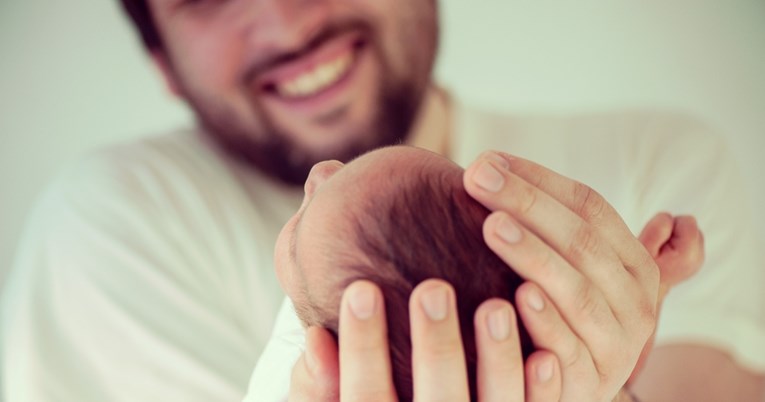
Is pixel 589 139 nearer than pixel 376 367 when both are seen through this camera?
No

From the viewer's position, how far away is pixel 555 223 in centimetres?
43

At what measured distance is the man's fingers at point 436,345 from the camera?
Result: 1.18 feet

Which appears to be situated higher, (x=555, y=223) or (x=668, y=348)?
(x=555, y=223)

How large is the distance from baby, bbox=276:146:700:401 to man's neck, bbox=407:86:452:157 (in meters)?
0.64

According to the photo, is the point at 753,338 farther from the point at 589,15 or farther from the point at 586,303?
the point at 586,303

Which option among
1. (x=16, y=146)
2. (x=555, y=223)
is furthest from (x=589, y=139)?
(x=16, y=146)

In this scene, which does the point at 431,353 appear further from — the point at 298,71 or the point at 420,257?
the point at 298,71

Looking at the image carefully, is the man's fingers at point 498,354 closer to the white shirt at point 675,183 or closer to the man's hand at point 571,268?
the man's hand at point 571,268

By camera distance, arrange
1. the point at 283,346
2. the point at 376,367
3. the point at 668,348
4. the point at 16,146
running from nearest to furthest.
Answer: the point at 376,367 → the point at 283,346 → the point at 668,348 → the point at 16,146

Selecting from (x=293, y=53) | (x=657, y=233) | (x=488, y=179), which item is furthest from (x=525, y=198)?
(x=293, y=53)

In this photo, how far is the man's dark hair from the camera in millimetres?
994

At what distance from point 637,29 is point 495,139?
0.33m

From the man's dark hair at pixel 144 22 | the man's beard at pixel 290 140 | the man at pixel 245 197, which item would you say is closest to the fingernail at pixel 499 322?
the man at pixel 245 197

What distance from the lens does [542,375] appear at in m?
0.41
